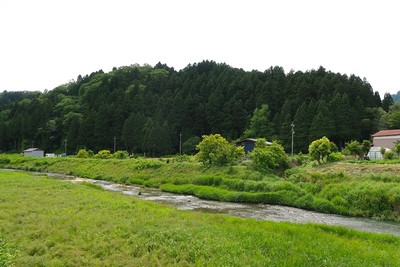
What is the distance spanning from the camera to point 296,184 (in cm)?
2616

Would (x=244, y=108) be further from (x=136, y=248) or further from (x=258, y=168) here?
(x=136, y=248)

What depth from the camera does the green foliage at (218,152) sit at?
3484 cm

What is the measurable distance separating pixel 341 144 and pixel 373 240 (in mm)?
53162


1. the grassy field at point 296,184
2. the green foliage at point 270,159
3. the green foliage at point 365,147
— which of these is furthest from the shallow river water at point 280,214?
the green foliage at point 365,147

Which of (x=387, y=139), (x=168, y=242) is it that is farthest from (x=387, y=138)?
(x=168, y=242)

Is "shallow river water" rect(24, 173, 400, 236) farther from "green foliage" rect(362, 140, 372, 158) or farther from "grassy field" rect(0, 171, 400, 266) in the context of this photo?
"green foliage" rect(362, 140, 372, 158)

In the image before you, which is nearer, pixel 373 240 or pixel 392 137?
pixel 373 240

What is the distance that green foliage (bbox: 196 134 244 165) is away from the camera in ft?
114

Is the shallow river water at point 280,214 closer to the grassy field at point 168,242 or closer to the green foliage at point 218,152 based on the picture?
the grassy field at point 168,242

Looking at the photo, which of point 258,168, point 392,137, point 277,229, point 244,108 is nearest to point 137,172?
point 258,168

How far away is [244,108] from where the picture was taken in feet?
257

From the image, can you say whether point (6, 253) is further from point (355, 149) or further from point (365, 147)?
point (365, 147)

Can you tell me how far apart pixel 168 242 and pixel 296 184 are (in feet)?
59.7

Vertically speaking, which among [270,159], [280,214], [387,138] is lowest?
[280,214]
